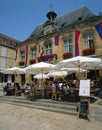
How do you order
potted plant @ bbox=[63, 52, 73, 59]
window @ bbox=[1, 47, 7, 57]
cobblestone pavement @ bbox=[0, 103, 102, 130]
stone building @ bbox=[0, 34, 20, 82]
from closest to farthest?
cobblestone pavement @ bbox=[0, 103, 102, 130], potted plant @ bbox=[63, 52, 73, 59], stone building @ bbox=[0, 34, 20, 82], window @ bbox=[1, 47, 7, 57]

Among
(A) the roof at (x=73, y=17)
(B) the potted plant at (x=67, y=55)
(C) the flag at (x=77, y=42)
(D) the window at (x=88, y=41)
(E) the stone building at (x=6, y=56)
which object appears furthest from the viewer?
(E) the stone building at (x=6, y=56)

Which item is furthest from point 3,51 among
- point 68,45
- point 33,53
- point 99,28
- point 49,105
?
point 49,105

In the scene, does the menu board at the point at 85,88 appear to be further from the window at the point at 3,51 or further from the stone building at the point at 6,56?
the window at the point at 3,51

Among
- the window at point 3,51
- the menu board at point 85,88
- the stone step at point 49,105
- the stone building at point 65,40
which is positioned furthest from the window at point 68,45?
the window at point 3,51

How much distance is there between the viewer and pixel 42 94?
35.1ft

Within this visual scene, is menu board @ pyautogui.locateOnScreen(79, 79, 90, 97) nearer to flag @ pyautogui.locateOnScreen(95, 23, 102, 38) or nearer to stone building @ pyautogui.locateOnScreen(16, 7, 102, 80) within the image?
stone building @ pyautogui.locateOnScreen(16, 7, 102, 80)

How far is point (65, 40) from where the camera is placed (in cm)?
1948

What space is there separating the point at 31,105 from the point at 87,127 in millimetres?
4624

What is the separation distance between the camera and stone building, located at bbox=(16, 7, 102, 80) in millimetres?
16723

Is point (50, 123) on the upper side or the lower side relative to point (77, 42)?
lower

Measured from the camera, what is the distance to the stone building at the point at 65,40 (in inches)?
658

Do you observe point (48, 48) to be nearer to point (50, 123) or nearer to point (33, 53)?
point (33, 53)

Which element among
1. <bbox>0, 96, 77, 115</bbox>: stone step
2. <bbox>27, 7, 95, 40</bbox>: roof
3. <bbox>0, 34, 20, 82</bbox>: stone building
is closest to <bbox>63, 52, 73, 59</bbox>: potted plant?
<bbox>27, 7, 95, 40</bbox>: roof

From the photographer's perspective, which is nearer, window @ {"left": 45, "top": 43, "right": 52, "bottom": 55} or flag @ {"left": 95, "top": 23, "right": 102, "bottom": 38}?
flag @ {"left": 95, "top": 23, "right": 102, "bottom": 38}
